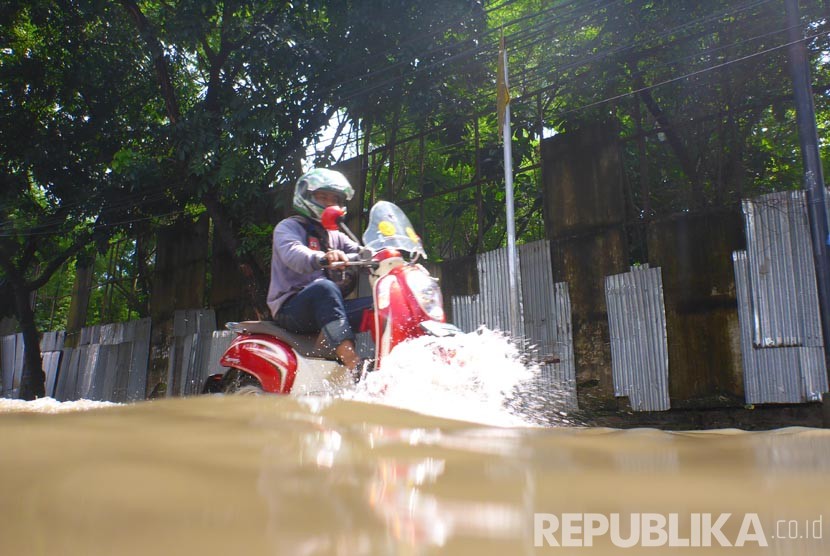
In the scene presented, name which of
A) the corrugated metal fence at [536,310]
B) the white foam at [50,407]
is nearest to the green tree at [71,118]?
→ the corrugated metal fence at [536,310]

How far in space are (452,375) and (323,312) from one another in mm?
837

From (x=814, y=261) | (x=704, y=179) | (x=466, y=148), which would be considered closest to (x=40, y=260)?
(x=466, y=148)

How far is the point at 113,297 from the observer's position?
1426cm

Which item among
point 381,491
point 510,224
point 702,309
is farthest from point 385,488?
point 702,309

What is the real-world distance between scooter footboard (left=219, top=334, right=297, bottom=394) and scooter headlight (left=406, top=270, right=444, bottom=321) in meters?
0.75

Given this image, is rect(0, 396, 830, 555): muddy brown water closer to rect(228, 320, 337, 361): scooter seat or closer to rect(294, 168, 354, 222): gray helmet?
rect(228, 320, 337, 361): scooter seat

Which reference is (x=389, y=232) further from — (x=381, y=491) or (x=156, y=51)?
(x=156, y=51)

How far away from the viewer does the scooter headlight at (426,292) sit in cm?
348

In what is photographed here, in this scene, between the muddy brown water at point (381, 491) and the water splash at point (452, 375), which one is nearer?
the muddy brown water at point (381, 491)

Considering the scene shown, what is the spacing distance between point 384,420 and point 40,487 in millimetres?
1128

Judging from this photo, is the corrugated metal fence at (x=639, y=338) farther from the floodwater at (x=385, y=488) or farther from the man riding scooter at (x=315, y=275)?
the floodwater at (x=385, y=488)

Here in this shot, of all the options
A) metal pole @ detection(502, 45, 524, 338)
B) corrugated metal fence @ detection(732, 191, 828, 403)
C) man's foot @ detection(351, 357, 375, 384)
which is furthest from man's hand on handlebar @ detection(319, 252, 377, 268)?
corrugated metal fence @ detection(732, 191, 828, 403)

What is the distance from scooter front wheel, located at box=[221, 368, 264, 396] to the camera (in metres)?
3.84

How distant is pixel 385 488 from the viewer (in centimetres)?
121
